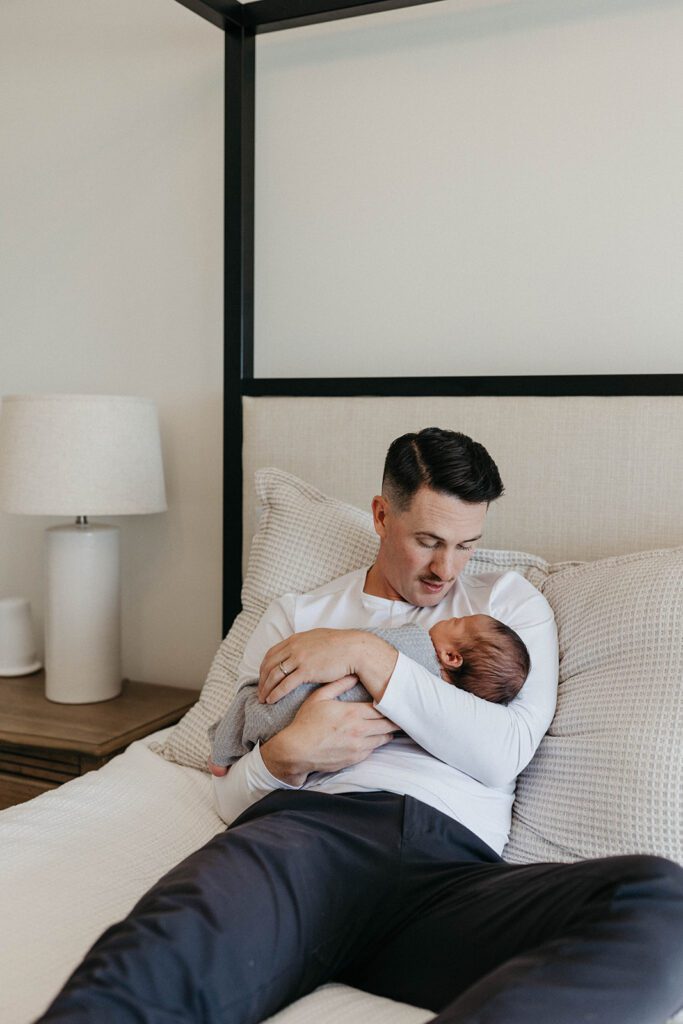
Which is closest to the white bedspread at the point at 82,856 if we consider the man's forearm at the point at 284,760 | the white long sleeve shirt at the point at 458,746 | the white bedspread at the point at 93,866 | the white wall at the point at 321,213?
the white bedspread at the point at 93,866

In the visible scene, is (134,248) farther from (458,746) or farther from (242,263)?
(458,746)

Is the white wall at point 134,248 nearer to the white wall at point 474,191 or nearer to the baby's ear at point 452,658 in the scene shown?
the white wall at point 474,191

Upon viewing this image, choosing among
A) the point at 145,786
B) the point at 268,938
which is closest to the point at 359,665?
the point at 268,938

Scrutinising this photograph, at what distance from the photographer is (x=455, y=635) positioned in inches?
59.6

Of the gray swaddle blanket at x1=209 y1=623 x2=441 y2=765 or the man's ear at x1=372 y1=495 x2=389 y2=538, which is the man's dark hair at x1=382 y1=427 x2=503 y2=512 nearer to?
the man's ear at x1=372 y1=495 x2=389 y2=538

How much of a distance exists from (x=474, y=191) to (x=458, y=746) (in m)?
1.23

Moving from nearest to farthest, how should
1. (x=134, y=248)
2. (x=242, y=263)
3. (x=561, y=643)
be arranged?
(x=561, y=643) < (x=242, y=263) < (x=134, y=248)

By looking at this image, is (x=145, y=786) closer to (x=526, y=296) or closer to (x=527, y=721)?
(x=527, y=721)

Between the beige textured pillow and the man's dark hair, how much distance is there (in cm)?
27

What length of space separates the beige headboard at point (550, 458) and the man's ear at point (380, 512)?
1.19ft

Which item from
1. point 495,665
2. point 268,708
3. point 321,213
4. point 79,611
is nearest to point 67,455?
point 79,611

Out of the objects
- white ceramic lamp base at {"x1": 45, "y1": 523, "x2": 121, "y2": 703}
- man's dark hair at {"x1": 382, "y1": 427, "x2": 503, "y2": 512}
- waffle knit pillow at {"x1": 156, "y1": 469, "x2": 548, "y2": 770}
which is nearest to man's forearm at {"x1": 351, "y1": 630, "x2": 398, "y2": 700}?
man's dark hair at {"x1": 382, "y1": 427, "x2": 503, "y2": 512}

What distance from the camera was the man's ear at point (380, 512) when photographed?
1.67 metres

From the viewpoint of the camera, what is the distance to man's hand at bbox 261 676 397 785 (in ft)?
4.55
